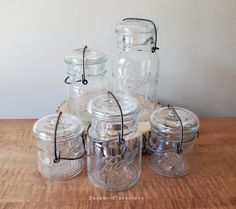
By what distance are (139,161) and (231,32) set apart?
568 millimetres

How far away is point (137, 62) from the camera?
94 cm

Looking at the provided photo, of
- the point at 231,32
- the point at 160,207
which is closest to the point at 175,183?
the point at 160,207

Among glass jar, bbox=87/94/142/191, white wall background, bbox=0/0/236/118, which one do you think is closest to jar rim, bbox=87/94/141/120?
glass jar, bbox=87/94/142/191

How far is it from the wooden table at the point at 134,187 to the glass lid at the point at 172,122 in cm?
10

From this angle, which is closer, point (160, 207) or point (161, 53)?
point (160, 207)

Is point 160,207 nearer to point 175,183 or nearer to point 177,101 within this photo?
point 175,183

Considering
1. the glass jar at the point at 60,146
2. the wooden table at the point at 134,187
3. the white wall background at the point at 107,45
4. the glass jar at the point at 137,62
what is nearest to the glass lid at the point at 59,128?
the glass jar at the point at 60,146

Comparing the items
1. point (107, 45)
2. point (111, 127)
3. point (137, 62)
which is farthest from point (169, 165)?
point (107, 45)

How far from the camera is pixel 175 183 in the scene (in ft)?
2.46

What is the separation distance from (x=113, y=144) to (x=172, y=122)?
0.15 m

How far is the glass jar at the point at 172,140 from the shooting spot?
775 millimetres

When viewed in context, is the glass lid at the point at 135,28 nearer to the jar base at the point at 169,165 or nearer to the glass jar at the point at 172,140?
the glass jar at the point at 172,140

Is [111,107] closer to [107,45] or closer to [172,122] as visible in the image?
[172,122]

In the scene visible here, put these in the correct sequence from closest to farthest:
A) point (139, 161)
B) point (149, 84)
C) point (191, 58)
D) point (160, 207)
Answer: point (160, 207), point (139, 161), point (149, 84), point (191, 58)
